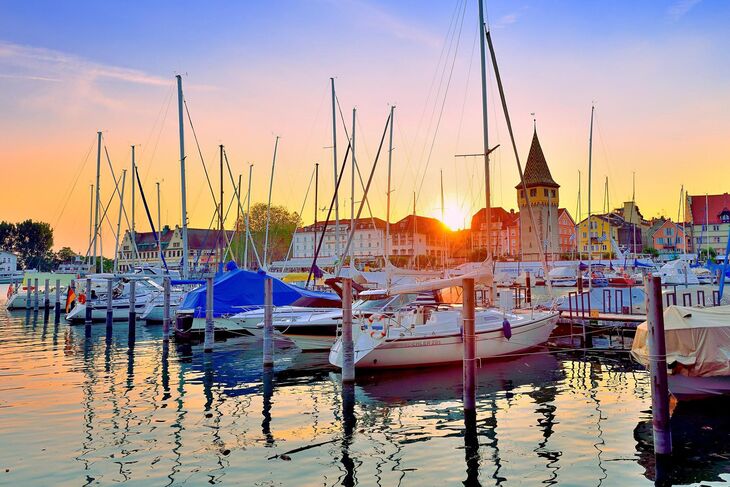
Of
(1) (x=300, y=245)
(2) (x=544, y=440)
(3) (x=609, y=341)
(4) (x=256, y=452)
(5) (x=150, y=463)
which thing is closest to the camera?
(5) (x=150, y=463)

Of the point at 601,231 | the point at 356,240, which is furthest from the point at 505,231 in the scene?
the point at 356,240

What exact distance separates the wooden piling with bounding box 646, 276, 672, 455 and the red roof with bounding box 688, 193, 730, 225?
13149cm

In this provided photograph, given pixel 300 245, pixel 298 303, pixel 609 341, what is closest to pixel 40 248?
pixel 300 245

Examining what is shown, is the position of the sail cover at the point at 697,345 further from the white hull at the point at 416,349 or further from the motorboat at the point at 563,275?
the motorboat at the point at 563,275

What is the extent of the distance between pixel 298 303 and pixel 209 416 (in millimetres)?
14745

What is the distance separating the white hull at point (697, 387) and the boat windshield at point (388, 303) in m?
9.75

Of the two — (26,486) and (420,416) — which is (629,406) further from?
(26,486)

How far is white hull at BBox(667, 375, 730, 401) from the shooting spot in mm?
15039

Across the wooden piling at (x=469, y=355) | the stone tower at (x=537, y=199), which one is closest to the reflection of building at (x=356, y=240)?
the stone tower at (x=537, y=199)

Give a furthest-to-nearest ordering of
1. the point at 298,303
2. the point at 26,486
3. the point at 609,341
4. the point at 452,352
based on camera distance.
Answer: the point at 298,303
the point at 609,341
the point at 452,352
the point at 26,486

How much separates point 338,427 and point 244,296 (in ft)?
60.6

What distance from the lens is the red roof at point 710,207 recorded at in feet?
424

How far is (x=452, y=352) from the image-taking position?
71.8ft

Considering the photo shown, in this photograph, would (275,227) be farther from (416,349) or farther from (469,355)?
(469,355)
